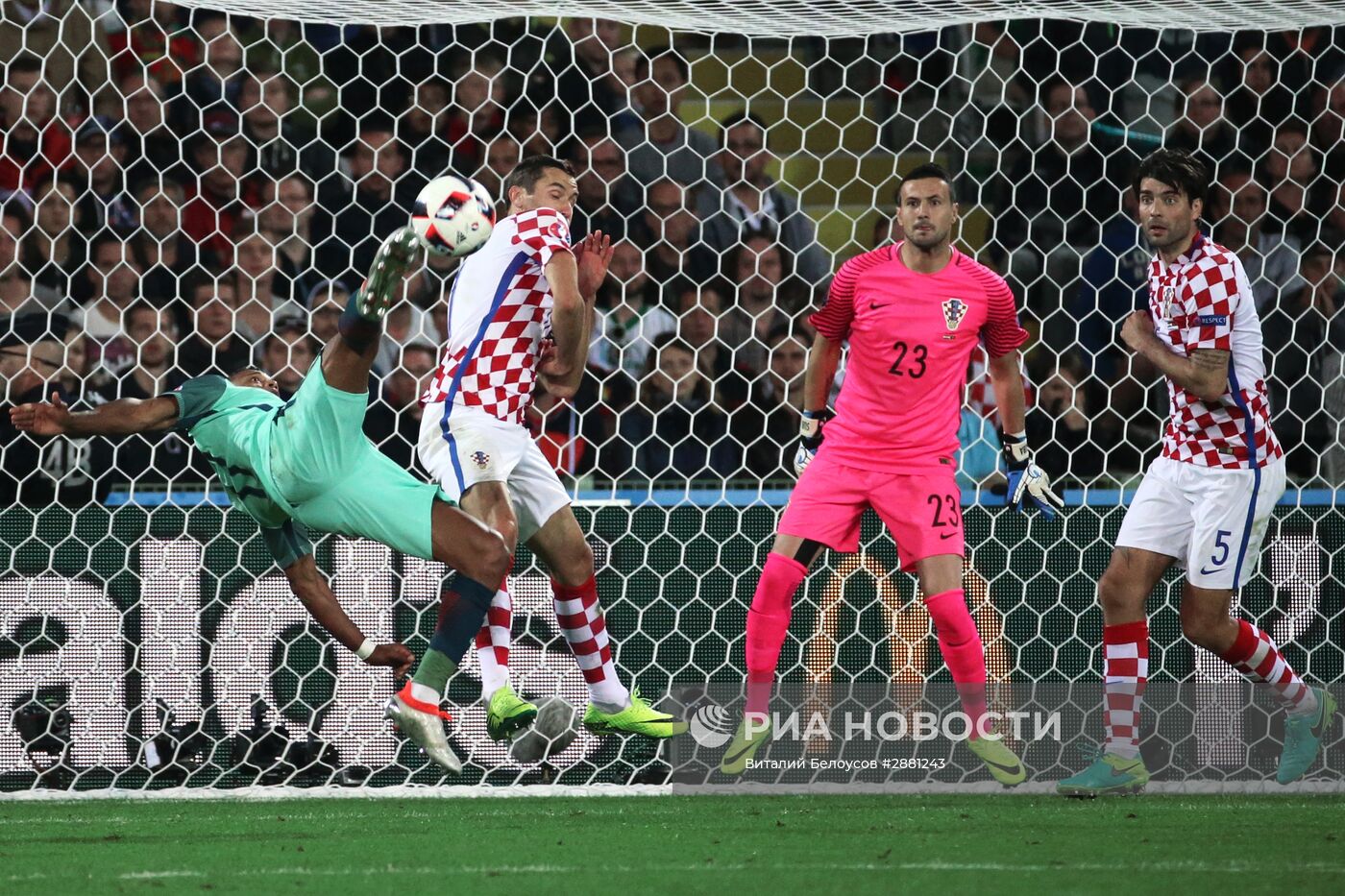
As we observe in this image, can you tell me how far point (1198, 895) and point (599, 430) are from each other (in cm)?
380

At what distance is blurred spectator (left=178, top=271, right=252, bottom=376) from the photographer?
732cm

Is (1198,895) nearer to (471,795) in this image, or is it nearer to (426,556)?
(426,556)

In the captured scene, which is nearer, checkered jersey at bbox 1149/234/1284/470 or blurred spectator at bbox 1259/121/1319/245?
checkered jersey at bbox 1149/234/1284/470

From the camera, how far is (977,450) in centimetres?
752

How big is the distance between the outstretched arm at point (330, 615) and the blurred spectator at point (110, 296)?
2.07 meters

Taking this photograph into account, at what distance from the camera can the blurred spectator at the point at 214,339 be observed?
7316 mm

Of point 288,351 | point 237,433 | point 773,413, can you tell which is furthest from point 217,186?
point 237,433

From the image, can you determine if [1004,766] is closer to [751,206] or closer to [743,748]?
[743,748]

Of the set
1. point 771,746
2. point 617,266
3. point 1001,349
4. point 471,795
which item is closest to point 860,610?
point 771,746

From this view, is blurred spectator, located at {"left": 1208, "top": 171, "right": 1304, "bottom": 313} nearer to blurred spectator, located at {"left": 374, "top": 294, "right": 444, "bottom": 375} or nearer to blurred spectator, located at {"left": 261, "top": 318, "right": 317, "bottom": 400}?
blurred spectator, located at {"left": 374, "top": 294, "right": 444, "bottom": 375}

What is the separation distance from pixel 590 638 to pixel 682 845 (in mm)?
1277

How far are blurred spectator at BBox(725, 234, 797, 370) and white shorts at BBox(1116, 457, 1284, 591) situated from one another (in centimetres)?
224

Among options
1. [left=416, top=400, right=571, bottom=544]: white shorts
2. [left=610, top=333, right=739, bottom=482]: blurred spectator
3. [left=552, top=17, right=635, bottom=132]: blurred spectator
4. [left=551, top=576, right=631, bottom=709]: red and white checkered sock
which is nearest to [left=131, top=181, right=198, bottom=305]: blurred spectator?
[left=552, top=17, right=635, bottom=132]: blurred spectator

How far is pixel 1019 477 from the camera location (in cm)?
613
